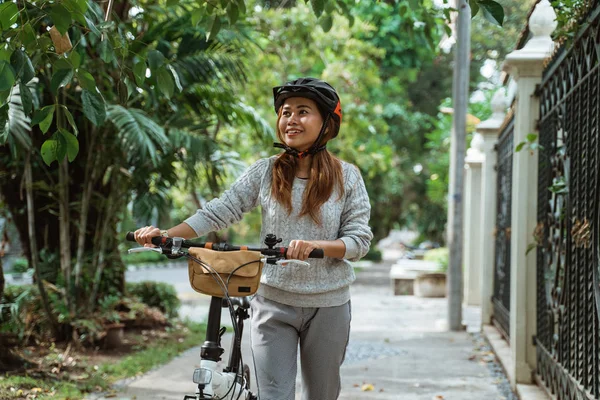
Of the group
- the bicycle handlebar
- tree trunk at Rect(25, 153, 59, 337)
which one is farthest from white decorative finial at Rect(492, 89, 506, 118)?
the bicycle handlebar

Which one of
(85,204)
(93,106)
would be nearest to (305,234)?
(93,106)

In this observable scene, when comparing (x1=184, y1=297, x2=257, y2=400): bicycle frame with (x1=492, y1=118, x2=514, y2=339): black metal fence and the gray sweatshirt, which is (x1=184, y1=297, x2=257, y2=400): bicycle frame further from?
(x1=492, y1=118, x2=514, y2=339): black metal fence

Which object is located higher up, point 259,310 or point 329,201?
point 329,201

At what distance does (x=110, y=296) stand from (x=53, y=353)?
1.31 m

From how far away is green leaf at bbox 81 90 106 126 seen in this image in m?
3.27

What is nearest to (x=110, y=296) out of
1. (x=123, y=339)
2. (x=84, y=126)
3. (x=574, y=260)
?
(x=123, y=339)

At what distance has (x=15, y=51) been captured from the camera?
3.02 meters

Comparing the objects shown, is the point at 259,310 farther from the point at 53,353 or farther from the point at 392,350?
the point at 392,350

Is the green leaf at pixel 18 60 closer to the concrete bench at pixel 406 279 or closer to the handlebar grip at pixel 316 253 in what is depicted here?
the handlebar grip at pixel 316 253

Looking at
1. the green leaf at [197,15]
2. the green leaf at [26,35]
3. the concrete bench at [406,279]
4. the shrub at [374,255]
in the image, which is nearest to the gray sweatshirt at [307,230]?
the green leaf at [26,35]

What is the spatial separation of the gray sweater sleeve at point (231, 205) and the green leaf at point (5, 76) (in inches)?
36.0

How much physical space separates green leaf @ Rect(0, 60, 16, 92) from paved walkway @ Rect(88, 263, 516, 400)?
3.54 metres

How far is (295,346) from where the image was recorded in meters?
3.35

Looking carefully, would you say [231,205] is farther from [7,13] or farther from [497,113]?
Result: [497,113]
